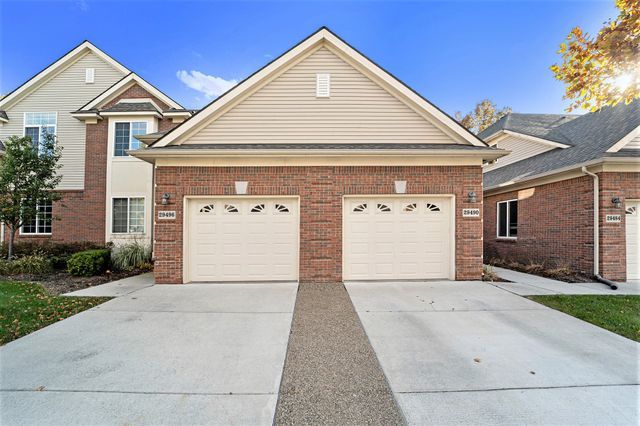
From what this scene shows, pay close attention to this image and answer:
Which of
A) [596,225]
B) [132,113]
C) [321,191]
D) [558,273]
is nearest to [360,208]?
[321,191]

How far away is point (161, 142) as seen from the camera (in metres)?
7.67

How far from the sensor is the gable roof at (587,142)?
8414 millimetres

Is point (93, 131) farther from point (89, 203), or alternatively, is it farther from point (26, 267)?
point (26, 267)

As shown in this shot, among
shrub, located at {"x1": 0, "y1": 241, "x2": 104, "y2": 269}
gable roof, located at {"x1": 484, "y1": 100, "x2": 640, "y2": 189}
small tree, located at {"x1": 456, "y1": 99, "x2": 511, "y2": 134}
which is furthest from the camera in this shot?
small tree, located at {"x1": 456, "y1": 99, "x2": 511, "y2": 134}

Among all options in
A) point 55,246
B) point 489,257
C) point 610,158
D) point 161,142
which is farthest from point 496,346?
point 55,246

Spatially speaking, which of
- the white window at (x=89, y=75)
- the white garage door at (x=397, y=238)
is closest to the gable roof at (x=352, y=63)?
the white garage door at (x=397, y=238)

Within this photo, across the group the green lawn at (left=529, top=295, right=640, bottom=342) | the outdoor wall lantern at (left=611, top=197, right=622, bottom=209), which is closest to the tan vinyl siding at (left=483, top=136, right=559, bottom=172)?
the outdoor wall lantern at (left=611, top=197, right=622, bottom=209)

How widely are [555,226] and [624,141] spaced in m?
3.06

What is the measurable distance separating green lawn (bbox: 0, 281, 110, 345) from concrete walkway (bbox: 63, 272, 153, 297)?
0.34m

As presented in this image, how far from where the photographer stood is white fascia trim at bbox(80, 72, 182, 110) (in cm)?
1215

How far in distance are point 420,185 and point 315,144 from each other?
10.5 feet

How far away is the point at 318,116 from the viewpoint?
8180 millimetres

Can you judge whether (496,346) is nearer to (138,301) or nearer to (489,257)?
(138,301)

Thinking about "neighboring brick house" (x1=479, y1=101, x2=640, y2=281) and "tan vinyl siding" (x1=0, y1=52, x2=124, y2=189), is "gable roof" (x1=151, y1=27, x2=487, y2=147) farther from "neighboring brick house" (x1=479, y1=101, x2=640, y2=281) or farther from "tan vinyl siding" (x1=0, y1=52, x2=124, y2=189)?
"tan vinyl siding" (x1=0, y1=52, x2=124, y2=189)
